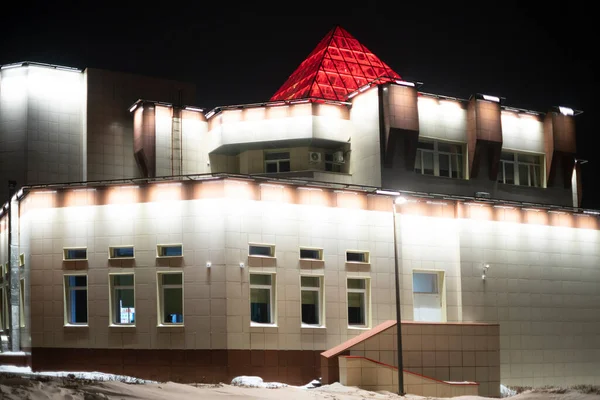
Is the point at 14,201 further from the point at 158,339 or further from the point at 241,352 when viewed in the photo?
the point at 241,352

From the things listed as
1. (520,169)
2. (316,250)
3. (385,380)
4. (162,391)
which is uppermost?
(520,169)

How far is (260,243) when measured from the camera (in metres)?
38.7

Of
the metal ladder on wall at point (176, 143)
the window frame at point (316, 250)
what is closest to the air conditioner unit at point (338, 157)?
the metal ladder on wall at point (176, 143)

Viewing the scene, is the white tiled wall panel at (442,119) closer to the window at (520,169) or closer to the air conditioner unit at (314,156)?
the window at (520,169)

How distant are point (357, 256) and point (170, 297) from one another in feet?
31.5

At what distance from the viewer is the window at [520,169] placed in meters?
53.0

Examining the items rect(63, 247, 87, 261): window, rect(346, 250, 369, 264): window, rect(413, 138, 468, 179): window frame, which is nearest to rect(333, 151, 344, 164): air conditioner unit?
rect(413, 138, 468, 179): window frame

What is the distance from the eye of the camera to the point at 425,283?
43.8 metres

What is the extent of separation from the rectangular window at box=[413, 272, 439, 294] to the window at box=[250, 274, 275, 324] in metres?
8.55

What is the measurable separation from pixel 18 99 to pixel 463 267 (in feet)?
102

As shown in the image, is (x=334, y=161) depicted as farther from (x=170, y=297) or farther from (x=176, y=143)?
(x=170, y=297)

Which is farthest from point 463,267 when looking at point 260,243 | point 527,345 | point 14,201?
point 14,201

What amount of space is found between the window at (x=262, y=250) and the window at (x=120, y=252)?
18.2 feet

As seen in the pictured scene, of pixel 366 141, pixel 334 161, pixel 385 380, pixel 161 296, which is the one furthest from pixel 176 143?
pixel 385 380
